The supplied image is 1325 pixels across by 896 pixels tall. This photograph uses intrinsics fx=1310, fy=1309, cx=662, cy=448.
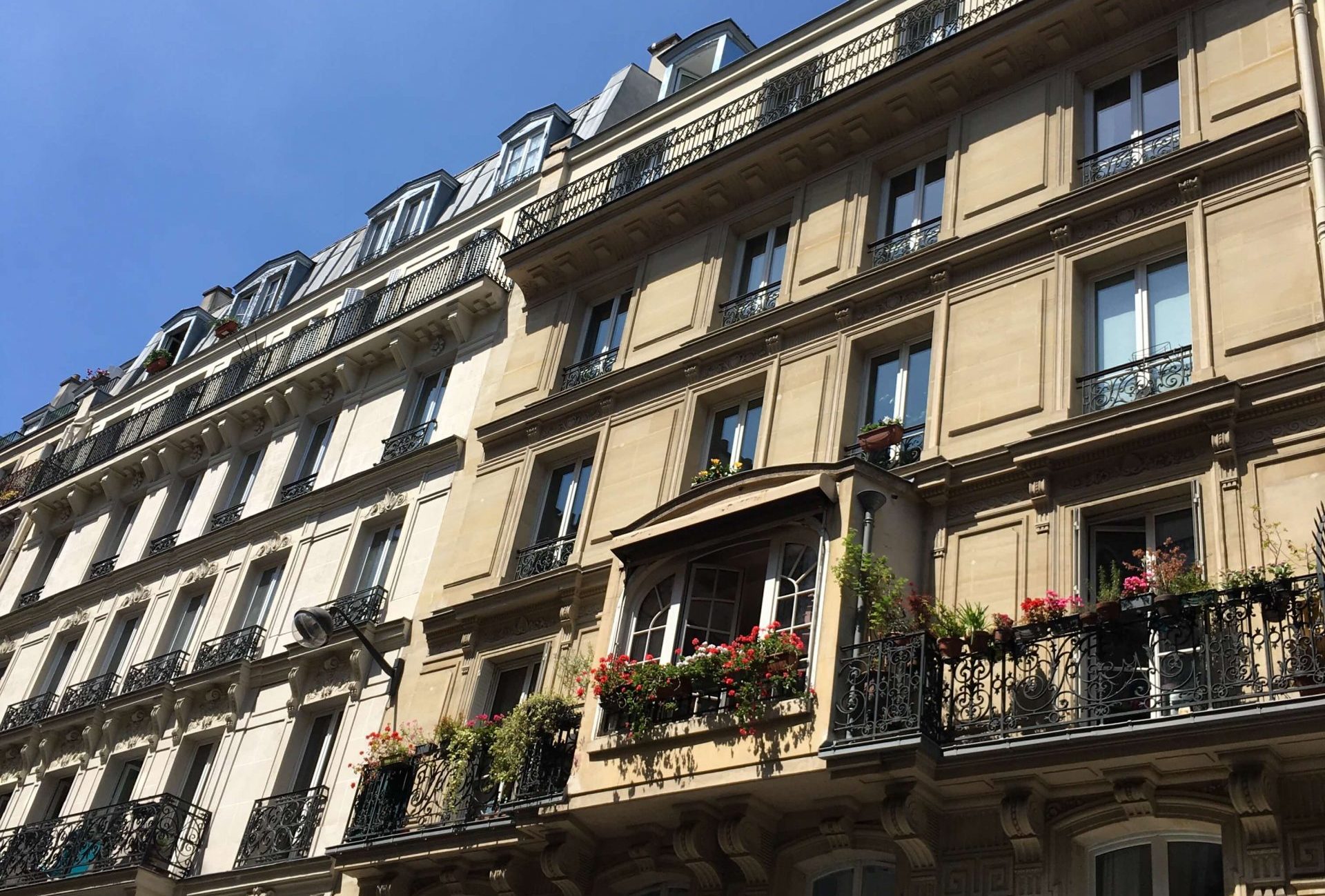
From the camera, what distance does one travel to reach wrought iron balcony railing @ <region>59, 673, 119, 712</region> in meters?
23.5

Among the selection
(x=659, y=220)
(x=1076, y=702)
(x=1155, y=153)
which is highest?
(x=659, y=220)

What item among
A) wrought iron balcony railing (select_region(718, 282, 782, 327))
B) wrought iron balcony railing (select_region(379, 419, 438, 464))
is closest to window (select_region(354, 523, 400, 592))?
wrought iron balcony railing (select_region(379, 419, 438, 464))

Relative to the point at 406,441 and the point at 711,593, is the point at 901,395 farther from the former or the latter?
the point at 406,441

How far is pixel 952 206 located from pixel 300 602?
473 inches

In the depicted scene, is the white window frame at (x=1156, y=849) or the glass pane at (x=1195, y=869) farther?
the white window frame at (x=1156, y=849)

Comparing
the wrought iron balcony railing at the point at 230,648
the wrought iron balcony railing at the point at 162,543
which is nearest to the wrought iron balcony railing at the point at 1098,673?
the wrought iron balcony railing at the point at 230,648

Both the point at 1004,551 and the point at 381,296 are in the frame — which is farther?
the point at 381,296

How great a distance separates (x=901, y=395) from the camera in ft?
49.5

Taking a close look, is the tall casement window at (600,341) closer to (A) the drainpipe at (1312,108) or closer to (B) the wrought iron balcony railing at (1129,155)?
(B) the wrought iron balcony railing at (1129,155)

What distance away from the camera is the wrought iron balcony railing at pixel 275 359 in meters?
23.4

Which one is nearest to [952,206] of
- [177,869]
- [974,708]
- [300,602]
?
[974,708]

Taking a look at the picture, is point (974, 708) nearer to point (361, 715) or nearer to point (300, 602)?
point (361, 715)

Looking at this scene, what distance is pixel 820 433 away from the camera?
15.2 m

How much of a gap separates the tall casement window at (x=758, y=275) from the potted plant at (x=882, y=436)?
11.9 feet
